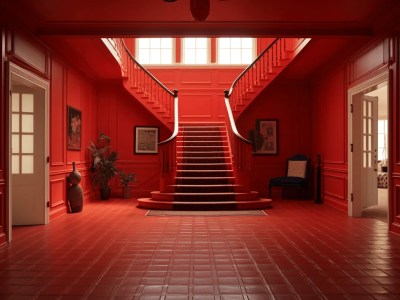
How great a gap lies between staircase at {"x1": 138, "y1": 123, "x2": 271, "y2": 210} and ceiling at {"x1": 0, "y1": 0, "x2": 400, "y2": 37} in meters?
3.14

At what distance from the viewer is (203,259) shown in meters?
4.04

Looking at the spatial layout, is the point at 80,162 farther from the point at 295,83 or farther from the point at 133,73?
the point at 295,83

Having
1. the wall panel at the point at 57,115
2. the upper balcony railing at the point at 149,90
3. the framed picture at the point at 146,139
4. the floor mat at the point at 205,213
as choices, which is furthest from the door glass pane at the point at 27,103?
the framed picture at the point at 146,139

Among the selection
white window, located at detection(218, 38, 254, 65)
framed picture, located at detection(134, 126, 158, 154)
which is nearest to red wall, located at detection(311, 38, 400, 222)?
white window, located at detection(218, 38, 254, 65)

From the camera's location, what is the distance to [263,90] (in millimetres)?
9641

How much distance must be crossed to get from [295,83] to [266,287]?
7.69m

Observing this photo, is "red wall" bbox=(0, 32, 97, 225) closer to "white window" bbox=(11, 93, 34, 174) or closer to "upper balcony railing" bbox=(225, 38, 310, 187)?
"white window" bbox=(11, 93, 34, 174)

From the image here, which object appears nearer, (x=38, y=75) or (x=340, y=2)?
(x=340, y=2)

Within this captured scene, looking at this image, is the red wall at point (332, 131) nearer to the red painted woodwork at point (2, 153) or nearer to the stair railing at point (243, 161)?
the stair railing at point (243, 161)

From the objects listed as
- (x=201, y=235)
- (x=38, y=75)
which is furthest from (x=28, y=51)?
Answer: (x=201, y=235)

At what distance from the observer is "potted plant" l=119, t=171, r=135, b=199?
9.64 metres

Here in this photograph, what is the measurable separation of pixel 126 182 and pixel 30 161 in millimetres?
3662

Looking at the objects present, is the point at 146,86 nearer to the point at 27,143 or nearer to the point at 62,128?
the point at 62,128

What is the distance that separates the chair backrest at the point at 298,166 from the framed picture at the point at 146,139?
10.6ft
